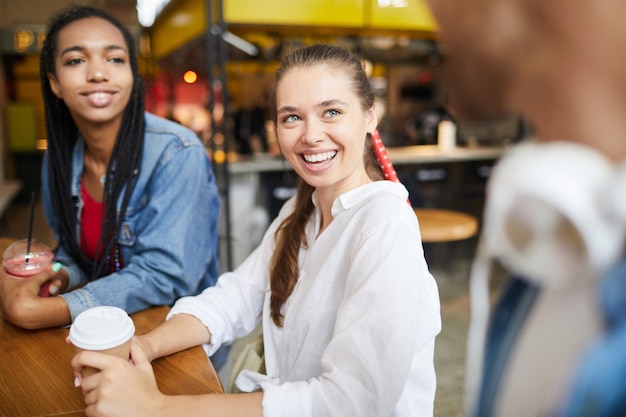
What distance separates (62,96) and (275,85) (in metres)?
0.82

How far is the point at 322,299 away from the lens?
3.94 feet

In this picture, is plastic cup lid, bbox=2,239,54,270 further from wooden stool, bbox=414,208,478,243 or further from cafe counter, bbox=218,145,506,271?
cafe counter, bbox=218,145,506,271

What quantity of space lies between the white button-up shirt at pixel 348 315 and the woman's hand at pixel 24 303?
0.33m

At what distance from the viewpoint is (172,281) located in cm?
159

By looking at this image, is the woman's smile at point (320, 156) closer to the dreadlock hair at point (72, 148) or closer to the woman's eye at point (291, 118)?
the woman's eye at point (291, 118)

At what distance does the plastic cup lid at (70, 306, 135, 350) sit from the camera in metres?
0.98

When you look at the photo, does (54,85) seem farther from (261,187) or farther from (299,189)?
(261,187)

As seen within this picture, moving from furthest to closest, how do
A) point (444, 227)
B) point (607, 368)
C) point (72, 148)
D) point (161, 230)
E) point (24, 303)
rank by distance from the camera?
point (444, 227) < point (72, 148) < point (161, 230) < point (24, 303) < point (607, 368)

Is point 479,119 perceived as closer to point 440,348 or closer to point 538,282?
point 538,282

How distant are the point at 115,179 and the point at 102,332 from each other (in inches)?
32.4

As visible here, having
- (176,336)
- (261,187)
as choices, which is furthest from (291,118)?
(261,187)

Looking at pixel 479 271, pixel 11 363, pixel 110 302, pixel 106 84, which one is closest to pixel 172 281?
pixel 110 302

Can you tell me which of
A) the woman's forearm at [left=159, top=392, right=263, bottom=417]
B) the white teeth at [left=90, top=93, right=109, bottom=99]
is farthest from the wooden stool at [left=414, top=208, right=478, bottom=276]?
the woman's forearm at [left=159, top=392, right=263, bottom=417]

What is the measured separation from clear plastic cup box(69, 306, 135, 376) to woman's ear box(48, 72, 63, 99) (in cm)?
98
